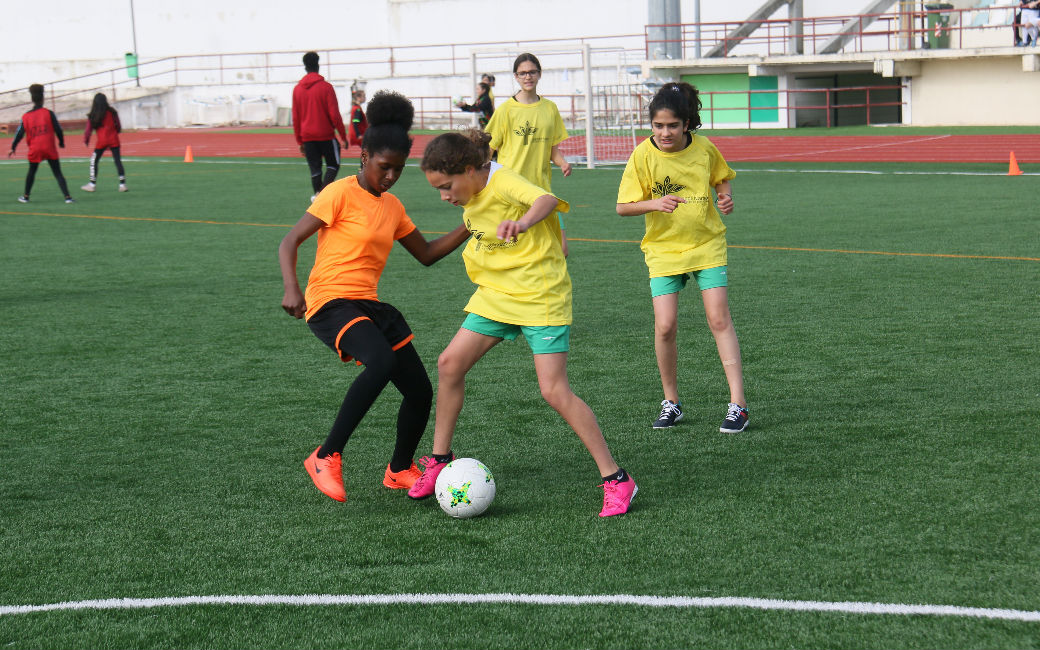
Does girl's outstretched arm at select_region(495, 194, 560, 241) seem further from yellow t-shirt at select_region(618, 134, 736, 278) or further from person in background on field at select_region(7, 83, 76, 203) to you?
person in background on field at select_region(7, 83, 76, 203)

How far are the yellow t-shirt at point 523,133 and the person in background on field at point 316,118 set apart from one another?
6.76 meters

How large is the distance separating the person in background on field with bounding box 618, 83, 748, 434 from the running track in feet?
59.3

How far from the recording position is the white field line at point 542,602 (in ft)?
12.1

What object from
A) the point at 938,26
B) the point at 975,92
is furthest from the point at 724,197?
the point at 938,26

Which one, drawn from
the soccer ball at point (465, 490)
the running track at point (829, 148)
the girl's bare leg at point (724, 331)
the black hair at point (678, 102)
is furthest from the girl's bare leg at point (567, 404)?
the running track at point (829, 148)

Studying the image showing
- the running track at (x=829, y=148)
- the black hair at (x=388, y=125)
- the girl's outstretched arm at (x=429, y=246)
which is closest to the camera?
the black hair at (x=388, y=125)

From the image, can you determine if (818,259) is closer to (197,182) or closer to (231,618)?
(231,618)

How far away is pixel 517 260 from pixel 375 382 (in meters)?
0.73

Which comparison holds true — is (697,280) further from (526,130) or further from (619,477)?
(526,130)

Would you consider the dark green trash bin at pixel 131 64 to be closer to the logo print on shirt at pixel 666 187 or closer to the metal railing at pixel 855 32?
the metal railing at pixel 855 32

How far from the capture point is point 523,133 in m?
10.5

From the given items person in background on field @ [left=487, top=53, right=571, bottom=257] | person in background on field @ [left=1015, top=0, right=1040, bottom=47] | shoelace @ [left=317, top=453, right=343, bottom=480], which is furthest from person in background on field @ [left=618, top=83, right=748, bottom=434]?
person in background on field @ [left=1015, top=0, right=1040, bottom=47]

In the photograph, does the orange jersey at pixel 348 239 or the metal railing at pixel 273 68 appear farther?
the metal railing at pixel 273 68

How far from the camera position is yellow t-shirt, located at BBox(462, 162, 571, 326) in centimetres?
469
